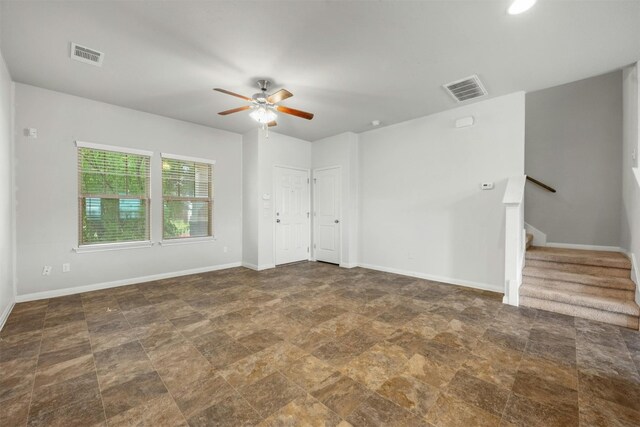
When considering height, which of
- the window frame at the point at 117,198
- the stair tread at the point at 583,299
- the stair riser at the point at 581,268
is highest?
the window frame at the point at 117,198

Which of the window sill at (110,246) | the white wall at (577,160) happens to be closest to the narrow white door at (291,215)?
the window sill at (110,246)

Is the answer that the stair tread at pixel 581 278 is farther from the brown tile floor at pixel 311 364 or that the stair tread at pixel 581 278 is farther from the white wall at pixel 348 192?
the white wall at pixel 348 192

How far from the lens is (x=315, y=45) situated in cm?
269

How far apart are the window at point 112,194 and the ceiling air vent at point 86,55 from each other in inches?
61.3

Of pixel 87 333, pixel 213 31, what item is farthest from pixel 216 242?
pixel 213 31

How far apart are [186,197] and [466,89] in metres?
4.98

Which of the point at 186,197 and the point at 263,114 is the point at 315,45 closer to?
the point at 263,114

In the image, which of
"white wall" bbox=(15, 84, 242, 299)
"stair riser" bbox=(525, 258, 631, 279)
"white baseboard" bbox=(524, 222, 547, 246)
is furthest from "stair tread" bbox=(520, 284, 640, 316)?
"white wall" bbox=(15, 84, 242, 299)

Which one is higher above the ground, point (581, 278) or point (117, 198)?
point (117, 198)

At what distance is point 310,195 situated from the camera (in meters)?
6.54

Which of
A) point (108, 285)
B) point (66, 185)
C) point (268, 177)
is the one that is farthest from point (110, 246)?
point (268, 177)

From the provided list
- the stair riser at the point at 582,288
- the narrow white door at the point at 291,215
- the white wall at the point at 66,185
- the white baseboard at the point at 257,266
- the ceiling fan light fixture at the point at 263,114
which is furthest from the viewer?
the narrow white door at the point at 291,215

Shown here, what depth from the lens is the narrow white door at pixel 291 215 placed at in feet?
19.5

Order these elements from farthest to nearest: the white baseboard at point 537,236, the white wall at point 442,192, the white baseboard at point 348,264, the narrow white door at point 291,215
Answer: the narrow white door at point 291,215 < the white baseboard at point 348,264 < the white baseboard at point 537,236 < the white wall at point 442,192
